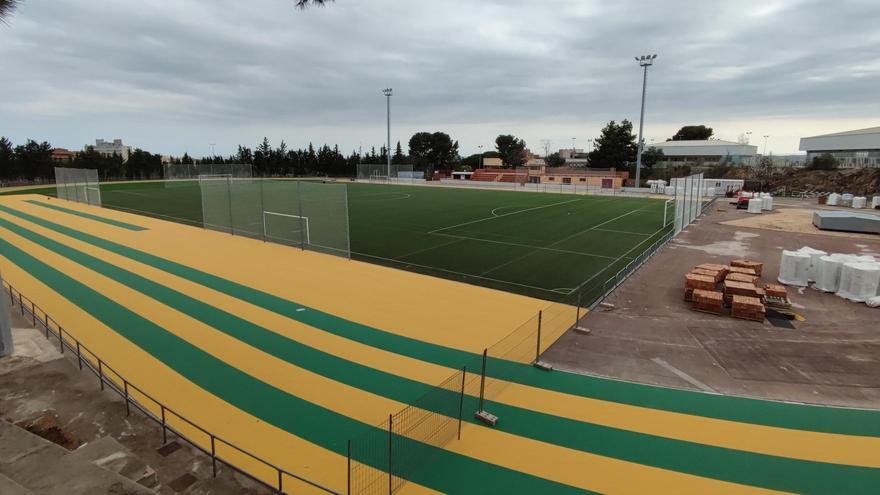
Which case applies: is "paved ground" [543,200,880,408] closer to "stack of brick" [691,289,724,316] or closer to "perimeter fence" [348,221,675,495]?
"stack of brick" [691,289,724,316]

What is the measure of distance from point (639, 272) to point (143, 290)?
1799 cm

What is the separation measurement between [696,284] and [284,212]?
1776 centimetres

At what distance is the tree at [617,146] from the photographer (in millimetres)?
86375

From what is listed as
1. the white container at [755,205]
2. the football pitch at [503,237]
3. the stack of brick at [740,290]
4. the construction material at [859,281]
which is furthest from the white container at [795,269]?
the white container at [755,205]

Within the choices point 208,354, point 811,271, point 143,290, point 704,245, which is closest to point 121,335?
point 208,354

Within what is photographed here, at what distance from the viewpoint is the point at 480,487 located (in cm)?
653

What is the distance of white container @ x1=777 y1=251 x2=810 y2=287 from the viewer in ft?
54.7

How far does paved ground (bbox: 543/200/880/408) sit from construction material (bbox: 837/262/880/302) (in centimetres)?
38

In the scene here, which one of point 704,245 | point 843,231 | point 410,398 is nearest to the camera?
point 410,398

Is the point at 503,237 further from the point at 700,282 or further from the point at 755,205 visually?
the point at 755,205

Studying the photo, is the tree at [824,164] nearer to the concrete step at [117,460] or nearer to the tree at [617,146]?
the tree at [617,146]

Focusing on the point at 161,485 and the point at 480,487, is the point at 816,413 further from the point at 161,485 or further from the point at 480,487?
the point at 161,485

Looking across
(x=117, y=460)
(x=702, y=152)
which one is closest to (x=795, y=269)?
(x=117, y=460)

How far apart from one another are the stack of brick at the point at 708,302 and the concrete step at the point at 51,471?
554 inches
